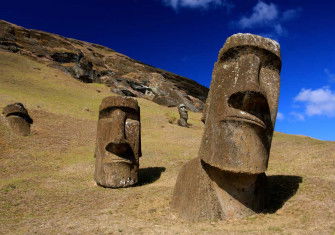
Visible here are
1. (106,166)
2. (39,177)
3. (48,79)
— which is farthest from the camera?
(48,79)

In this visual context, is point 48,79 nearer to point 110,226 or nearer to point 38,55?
point 38,55

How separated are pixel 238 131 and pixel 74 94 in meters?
36.4

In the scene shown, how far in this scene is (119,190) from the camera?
1348 centimetres

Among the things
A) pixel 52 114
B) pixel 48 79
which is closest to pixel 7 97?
pixel 52 114

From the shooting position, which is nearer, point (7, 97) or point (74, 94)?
point (7, 97)

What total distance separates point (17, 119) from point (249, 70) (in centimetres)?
1980

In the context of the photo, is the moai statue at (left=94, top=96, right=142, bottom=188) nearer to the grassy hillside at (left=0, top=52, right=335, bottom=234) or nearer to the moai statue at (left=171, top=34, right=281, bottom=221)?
the grassy hillside at (left=0, top=52, right=335, bottom=234)

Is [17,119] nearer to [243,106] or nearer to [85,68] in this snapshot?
[243,106]

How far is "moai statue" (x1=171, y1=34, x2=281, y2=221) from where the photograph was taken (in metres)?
7.99

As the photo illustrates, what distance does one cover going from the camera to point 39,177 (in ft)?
53.7

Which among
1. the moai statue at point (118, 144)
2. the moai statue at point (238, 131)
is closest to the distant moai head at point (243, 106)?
the moai statue at point (238, 131)

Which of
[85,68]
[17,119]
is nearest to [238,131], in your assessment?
[17,119]

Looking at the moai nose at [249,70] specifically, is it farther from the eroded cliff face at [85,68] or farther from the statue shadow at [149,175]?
the eroded cliff face at [85,68]

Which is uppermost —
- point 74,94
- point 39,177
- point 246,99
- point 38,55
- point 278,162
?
point 38,55
